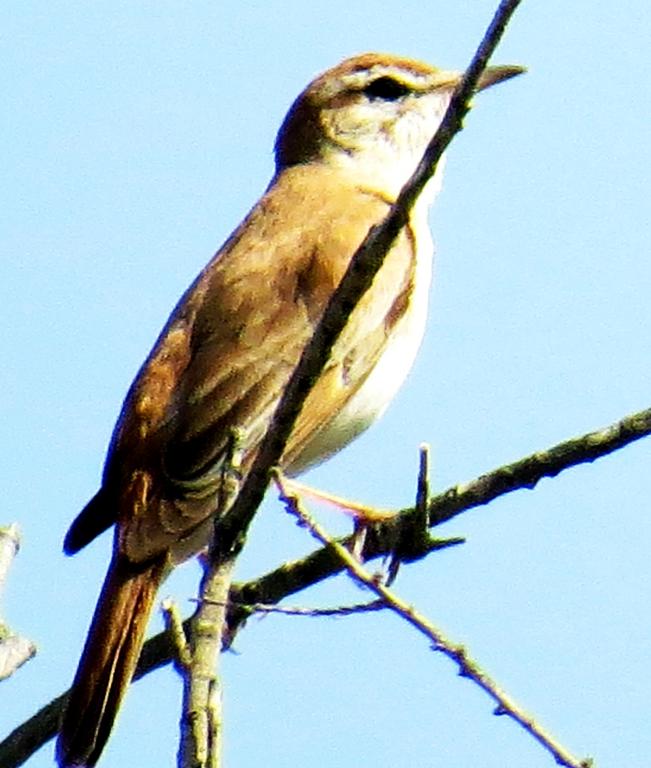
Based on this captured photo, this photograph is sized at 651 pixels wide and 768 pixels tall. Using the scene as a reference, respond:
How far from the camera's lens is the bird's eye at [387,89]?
9.35 metres

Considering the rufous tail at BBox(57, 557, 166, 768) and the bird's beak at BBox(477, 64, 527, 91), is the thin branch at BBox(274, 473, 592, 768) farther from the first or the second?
the bird's beak at BBox(477, 64, 527, 91)

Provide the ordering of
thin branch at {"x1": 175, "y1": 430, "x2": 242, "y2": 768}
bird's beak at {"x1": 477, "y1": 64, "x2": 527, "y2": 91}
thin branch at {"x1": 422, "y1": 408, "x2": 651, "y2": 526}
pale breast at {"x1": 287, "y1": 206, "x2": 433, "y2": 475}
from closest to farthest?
1. thin branch at {"x1": 175, "y1": 430, "x2": 242, "y2": 768}
2. thin branch at {"x1": 422, "y1": 408, "x2": 651, "y2": 526}
3. pale breast at {"x1": 287, "y1": 206, "x2": 433, "y2": 475}
4. bird's beak at {"x1": 477, "y1": 64, "x2": 527, "y2": 91}

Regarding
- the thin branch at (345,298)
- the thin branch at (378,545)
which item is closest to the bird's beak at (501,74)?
the thin branch at (378,545)

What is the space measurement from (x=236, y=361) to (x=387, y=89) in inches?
110

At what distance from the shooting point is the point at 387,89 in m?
9.40

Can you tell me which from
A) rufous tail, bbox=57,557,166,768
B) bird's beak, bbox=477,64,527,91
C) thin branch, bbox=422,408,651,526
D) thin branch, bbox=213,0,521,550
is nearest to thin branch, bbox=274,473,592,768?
thin branch, bbox=213,0,521,550

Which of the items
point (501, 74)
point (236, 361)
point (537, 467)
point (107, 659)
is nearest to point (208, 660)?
point (537, 467)

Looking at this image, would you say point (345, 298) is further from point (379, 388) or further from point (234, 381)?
point (379, 388)

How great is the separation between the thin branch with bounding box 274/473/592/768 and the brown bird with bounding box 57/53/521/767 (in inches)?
72.7

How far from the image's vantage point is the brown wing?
21.7ft

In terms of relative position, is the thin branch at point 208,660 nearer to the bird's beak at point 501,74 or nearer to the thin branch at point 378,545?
the thin branch at point 378,545

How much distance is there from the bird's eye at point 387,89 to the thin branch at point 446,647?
5.41m

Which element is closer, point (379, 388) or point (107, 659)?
point (107, 659)

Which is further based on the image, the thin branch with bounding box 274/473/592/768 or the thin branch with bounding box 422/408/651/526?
the thin branch with bounding box 422/408/651/526
